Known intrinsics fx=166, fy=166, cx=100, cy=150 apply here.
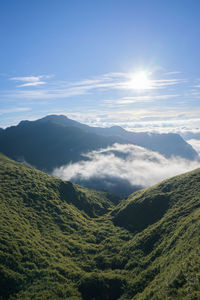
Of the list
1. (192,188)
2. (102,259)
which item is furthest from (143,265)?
(192,188)

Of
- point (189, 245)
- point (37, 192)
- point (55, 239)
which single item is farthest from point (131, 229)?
point (37, 192)

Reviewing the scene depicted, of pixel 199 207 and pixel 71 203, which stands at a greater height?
pixel 199 207

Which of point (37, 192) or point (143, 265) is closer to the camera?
point (143, 265)

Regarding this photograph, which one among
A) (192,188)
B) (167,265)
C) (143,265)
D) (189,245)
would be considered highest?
(192,188)

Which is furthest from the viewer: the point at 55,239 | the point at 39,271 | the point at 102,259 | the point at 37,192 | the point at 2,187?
the point at 37,192

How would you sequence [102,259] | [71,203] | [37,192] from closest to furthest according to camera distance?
[102,259] → [37,192] → [71,203]

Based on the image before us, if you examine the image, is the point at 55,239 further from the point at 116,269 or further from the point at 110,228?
the point at 110,228
